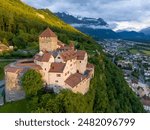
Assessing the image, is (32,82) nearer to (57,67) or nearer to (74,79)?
(57,67)

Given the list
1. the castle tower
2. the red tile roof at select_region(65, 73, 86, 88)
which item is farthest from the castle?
the castle tower

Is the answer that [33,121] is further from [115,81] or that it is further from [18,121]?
[115,81]

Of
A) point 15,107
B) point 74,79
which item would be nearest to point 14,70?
point 15,107

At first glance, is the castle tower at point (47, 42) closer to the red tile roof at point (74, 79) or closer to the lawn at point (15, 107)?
the red tile roof at point (74, 79)

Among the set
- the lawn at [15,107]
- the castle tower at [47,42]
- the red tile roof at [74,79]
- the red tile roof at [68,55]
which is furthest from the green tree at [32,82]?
the castle tower at [47,42]

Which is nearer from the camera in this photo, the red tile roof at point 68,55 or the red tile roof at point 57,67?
the red tile roof at point 57,67

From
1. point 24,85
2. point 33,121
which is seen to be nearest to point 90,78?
point 24,85
